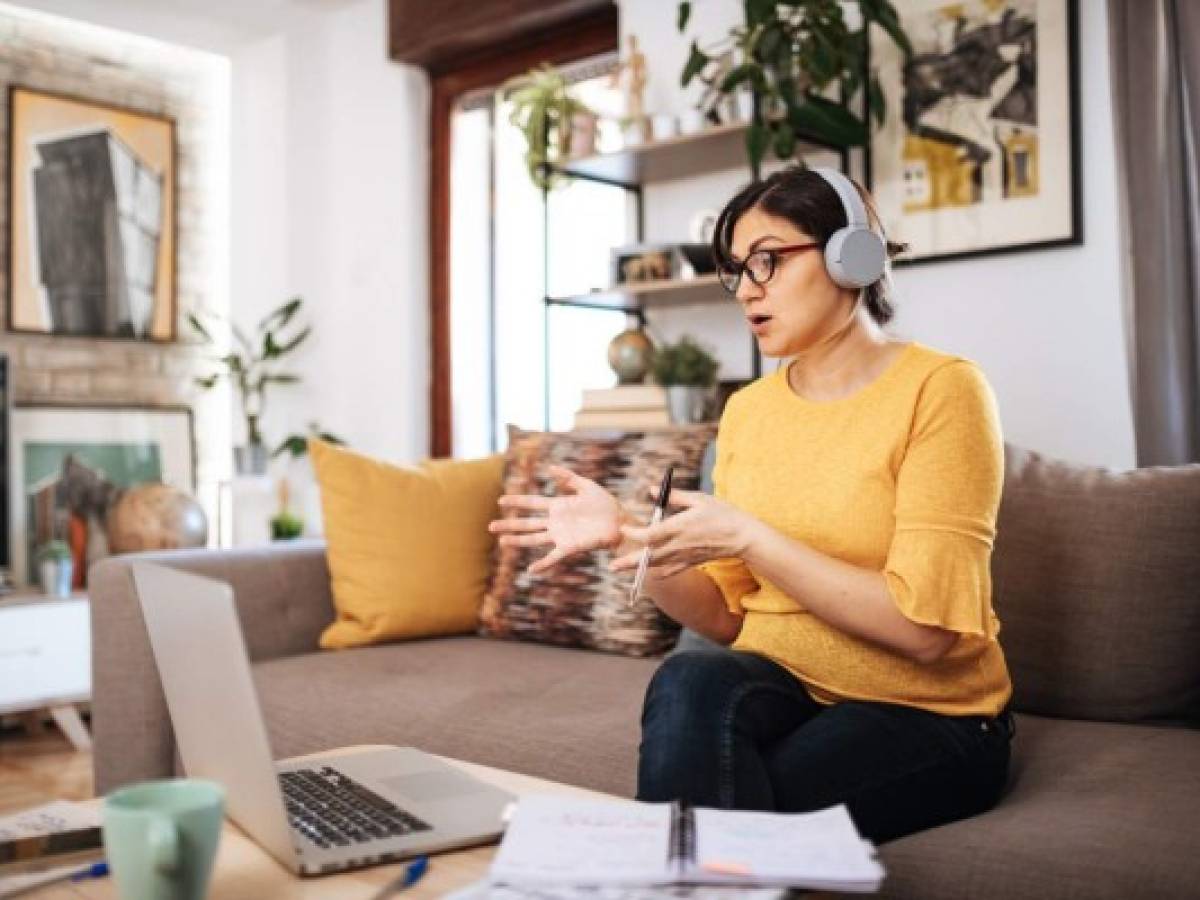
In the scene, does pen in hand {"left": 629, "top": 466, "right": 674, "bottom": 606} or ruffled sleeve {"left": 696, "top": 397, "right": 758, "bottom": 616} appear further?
ruffled sleeve {"left": 696, "top": 397, "right": 758, "bottom": 616}

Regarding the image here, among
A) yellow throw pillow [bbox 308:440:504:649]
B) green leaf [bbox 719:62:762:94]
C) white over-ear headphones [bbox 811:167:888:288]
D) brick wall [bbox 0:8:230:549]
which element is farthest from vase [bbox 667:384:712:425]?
brick wall [bbox 0:8:230:549]

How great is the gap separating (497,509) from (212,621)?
168 centimetres


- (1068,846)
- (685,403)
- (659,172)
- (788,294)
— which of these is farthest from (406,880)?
(659,172)

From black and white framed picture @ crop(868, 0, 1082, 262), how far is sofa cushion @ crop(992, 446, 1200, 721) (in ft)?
3.28

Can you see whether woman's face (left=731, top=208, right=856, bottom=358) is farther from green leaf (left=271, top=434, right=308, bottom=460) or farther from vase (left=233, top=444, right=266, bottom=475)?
vase (left=233, top=444, right=266, bottom=475)

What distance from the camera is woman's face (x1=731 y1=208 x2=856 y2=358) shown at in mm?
1451

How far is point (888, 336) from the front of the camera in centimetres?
154

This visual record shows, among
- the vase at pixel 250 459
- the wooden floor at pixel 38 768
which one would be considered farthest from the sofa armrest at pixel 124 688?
the vase at pixel 250 459

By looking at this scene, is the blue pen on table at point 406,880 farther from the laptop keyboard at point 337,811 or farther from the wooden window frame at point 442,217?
the wooden window frame at point 442,217

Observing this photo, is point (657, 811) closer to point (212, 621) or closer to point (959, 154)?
point (212, 621)

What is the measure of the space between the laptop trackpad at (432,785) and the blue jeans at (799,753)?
0.59ft

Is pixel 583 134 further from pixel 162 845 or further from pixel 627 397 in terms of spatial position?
pixel 162 845

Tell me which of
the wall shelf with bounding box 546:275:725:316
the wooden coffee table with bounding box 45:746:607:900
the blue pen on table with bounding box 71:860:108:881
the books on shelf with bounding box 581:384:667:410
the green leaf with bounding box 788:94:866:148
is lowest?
the wooden coffee table with bounding box 45:746:607:900

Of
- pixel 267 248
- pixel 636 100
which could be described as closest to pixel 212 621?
pixel 636 100
